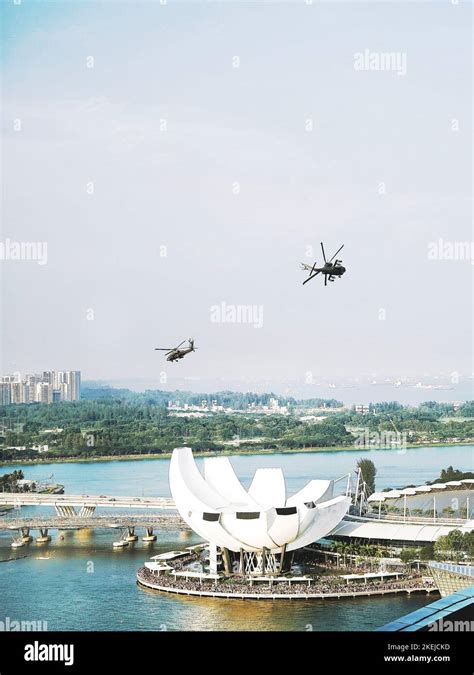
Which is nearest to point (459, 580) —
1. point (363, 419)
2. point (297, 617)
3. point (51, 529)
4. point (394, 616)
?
point (394, 616)

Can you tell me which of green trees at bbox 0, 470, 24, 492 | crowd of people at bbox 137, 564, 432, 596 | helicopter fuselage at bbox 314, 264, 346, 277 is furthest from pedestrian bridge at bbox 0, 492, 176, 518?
helicopter fuselage at bbox 314, 264, 346, 277

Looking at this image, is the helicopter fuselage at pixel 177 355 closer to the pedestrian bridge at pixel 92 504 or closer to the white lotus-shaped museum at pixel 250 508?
the white lotus-shaped museum at pixel 250 508

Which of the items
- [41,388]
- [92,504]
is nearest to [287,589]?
[92,504]

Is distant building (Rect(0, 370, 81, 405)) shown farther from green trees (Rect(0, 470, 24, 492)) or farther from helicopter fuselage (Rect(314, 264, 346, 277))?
helicopter fuselage (Rect(314, 264, 346, 277))

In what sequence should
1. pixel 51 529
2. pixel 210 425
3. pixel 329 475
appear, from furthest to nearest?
1. pixel 210 425
2. pixel 329 475
3. pixel 51 529

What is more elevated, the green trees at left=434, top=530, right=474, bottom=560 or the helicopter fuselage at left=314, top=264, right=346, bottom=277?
the helicopter fuselage at left=314, top=264, right=346, bottom=277

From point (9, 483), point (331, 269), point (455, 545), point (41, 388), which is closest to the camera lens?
point (331, 269)

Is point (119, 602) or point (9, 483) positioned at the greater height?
point (9, 483)

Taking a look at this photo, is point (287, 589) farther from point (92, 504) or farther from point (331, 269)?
point (92, 504)
